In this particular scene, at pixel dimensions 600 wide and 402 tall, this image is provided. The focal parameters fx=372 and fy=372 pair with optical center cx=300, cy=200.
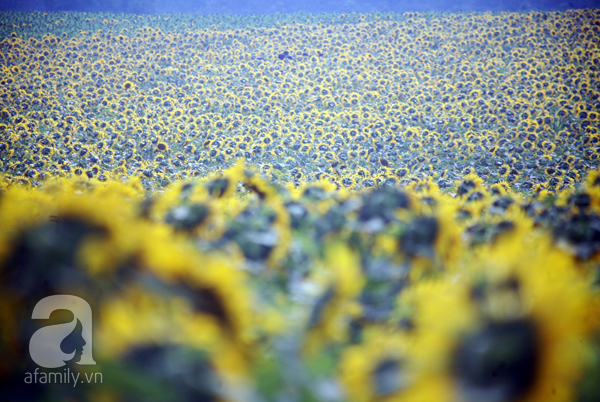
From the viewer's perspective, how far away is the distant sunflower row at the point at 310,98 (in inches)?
281

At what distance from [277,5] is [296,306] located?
1649 centimetres

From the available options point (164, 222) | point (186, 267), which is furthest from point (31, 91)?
point (186, 267)

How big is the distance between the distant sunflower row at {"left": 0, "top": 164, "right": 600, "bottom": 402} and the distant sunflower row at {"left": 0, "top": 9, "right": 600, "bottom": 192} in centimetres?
484

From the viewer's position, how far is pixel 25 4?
14211 millimetres

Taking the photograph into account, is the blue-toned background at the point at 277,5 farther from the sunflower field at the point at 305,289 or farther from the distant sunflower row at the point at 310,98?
the sunflower field at the point at 305,289

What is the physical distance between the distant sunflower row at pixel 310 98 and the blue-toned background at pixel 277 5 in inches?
46.0

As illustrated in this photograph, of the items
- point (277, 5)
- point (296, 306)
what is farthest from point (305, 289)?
point (277, 5)

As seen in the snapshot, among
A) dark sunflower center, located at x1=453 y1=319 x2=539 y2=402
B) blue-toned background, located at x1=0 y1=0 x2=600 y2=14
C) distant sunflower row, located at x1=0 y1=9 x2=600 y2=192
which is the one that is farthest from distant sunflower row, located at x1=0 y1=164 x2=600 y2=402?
blue-toned background, located at x1=0 y1=0 x2=600 y2=14

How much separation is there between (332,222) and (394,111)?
798cm

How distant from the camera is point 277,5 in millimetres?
15305

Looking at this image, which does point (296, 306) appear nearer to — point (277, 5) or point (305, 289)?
point (305, 289)

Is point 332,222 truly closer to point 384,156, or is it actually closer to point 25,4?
point 384,156

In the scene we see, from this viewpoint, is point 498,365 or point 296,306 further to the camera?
point 296,306

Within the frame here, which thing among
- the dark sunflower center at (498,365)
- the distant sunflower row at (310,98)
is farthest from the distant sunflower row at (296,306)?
the distant sunflower row at (310,98)
